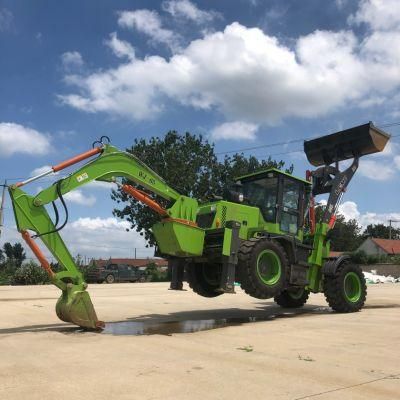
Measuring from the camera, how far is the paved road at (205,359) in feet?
17.9

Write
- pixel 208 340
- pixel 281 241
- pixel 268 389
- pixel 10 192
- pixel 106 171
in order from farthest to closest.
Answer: pixel 281 241 → pixel 106 171 → pixel 10 192 → pixel 208 340 → pixel 268 389

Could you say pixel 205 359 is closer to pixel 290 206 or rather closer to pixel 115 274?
pixel 290 206

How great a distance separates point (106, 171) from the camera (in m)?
10.5

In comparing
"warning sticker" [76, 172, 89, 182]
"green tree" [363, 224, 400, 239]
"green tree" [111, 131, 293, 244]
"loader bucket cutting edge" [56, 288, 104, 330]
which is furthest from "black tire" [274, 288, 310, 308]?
"green tree" [363, 224, 400, 239]

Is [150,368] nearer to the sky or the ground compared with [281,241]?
nearer to the ground

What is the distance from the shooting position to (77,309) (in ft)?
32.4

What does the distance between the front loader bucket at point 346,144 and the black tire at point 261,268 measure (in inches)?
177

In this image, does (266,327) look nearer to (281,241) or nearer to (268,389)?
(281,241)

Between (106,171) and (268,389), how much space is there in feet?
20.6

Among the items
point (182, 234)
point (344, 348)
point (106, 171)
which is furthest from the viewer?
point (182, 234)

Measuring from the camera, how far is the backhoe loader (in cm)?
997

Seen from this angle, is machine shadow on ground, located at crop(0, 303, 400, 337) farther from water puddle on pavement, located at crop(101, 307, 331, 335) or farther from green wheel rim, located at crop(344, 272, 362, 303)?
green wheel rim, located at crop(344, 272, 362, 303)

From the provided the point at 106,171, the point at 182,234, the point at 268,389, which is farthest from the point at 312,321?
the point at 268,389

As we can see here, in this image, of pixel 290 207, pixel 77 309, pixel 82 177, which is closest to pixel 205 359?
pixel 77 309
